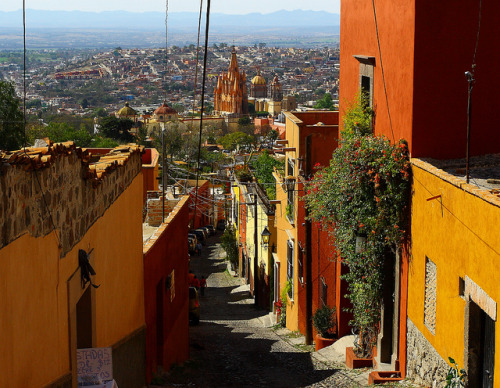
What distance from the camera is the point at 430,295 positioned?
29.2 ft

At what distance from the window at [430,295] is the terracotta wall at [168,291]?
3728mm

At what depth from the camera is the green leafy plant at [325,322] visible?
14016 mm

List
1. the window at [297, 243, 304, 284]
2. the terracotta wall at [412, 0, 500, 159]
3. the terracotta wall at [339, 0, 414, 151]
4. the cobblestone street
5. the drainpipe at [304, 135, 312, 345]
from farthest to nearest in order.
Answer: the window at [297, 243, 304, 284] < the drainpipe at [304, 135, 312, 345] < the cobblestone street < the terracotta wall at [339, 0, 414, 151] < the terracotta wall at [412, 0, 500, 159]

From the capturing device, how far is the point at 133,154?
10391mm

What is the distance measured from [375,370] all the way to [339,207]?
233cm

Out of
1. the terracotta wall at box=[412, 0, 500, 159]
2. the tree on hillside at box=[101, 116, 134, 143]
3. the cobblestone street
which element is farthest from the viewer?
the tree on hillside at box=[101, 116, 134, 143]

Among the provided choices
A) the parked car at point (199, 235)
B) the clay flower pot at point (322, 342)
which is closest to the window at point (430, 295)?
the clay flower pot at point (322, 342)

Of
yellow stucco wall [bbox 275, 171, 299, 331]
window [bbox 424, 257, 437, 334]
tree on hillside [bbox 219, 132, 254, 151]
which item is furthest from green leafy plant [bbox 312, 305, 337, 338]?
tree on hillside [bbox 219, 132, 254, 151]

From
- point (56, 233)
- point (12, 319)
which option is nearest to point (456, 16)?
point (56, 233)

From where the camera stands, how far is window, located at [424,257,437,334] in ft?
28.7

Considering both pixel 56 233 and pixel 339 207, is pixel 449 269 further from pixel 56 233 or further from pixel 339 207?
pixel 56 233

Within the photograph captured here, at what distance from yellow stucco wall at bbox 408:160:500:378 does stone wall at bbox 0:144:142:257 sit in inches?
138

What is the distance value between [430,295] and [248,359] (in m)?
5.30

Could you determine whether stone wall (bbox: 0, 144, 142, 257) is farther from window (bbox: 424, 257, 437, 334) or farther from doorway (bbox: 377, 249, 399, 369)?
doorway (bbox: 377, 249, 399, 369)
